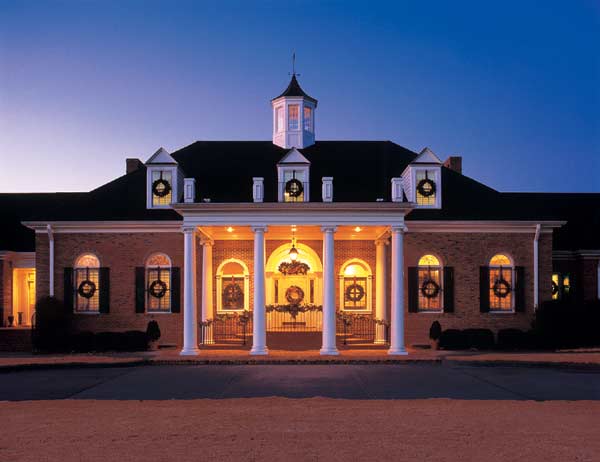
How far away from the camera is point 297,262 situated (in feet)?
82.2

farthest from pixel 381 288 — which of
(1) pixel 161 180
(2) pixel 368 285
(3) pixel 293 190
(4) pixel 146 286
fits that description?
(1) pixel 161 180

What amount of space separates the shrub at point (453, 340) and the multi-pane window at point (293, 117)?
1182 centimetres

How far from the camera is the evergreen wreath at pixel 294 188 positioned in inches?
992

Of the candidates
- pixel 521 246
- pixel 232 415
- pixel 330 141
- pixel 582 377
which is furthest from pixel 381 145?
pixel 232 415

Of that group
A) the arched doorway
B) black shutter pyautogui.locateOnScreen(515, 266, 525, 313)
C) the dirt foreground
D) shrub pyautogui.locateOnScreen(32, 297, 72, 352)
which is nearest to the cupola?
the arched doorway

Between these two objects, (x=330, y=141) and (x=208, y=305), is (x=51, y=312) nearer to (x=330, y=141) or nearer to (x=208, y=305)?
(x=208, y=305)

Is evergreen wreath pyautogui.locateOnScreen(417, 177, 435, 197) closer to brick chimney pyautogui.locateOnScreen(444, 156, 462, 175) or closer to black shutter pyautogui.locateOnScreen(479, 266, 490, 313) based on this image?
black shutter pyautogui.locateOnScreen(479, 266, 490, 313)

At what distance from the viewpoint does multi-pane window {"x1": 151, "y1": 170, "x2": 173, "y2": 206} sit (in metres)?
26.6

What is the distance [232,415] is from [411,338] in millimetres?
15404

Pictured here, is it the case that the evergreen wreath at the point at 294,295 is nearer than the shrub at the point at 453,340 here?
No

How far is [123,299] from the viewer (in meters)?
26.0

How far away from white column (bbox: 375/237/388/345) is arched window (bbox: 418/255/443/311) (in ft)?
4.88

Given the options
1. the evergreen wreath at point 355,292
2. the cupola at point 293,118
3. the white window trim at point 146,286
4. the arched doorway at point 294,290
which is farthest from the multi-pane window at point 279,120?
the white window trim at point 146,286

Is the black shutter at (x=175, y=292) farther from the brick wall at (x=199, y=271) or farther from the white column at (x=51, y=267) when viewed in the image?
the white column at (x=51, y=267)
